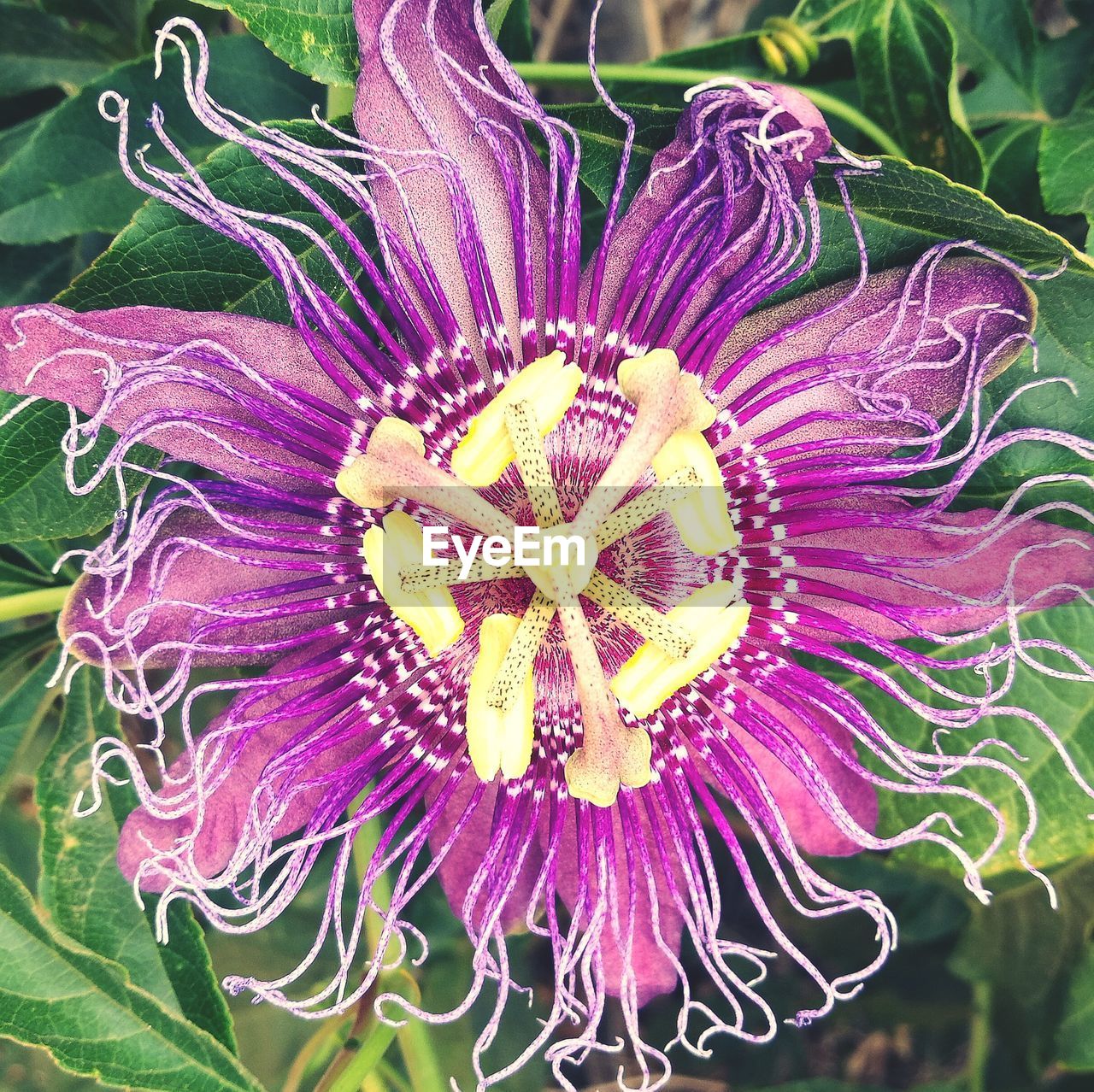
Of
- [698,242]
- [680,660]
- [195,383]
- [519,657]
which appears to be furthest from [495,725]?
[698,242]

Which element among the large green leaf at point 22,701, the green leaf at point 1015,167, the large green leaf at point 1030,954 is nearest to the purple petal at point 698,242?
the green leaf at point 1015,167

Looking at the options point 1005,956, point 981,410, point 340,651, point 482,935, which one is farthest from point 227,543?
point 1005,956

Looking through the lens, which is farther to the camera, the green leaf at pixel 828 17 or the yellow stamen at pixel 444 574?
the green leaf at pixel 828 17

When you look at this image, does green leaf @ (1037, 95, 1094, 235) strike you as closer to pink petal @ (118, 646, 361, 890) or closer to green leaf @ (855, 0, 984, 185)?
green leaf @ (855, 0, 984, 185)

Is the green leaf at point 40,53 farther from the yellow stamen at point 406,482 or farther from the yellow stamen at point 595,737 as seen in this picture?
the yellow stamen at point 595,737

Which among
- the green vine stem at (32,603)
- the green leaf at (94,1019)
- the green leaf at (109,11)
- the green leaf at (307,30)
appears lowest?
the green leaf at (94,1019)

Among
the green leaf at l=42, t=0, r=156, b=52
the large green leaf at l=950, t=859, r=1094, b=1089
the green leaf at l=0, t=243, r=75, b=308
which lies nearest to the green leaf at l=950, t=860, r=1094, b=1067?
the large green leaf at l=950, t=859, r=1094, b=1089
